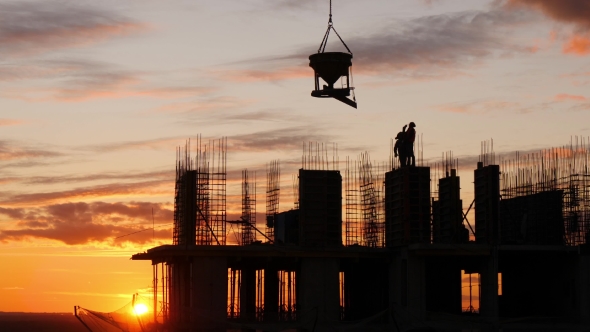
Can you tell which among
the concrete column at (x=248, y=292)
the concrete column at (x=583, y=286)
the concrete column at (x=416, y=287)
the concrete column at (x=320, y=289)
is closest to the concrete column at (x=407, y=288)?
the concrete column at (x=416, y=287)

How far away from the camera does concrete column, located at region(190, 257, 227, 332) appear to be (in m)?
49.7

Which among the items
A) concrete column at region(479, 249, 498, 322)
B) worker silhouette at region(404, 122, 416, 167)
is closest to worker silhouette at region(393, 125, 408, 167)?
worker silhouette at region(404, 122, 416, 167)

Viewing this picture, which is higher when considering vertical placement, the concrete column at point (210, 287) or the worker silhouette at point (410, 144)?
the worker silhouette at point (410, 144)

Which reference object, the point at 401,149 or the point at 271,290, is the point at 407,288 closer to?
the point at 401,149

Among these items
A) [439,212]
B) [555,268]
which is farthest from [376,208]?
[555,268]

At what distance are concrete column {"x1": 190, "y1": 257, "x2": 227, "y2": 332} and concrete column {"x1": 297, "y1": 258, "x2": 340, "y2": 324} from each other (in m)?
4.18

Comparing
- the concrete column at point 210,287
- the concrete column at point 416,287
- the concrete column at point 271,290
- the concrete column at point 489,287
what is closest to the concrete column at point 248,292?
the concrete column at point 271,290

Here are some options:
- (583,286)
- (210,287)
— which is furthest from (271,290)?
(583,286)

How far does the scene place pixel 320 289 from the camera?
5191cm

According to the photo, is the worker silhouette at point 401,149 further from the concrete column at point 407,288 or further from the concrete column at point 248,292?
the concrete column at point 248,292

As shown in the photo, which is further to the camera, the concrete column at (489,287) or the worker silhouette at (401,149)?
the worker silhouette at (401,149)

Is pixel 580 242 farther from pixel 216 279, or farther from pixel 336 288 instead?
pixel 216 279

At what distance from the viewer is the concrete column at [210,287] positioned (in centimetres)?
4972

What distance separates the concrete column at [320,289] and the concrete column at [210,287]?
4179 millimetres
